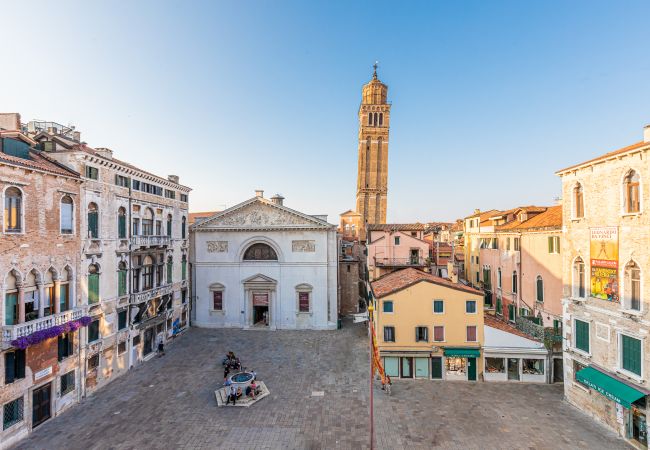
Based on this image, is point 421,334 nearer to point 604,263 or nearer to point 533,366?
point 533,366

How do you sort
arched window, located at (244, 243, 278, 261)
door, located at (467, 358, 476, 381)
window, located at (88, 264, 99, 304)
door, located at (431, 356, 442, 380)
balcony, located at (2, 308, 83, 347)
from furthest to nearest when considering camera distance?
arched window, located at (244, 243, 278, 261) → door, located at (431, 356, 442, 380) → door, located at (467, 358, 476, 381) → window, located at (88, 264, 99, 304) → balcony, located at (2, 308, 83, 347)

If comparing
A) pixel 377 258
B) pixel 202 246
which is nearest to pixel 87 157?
pixel 202 246

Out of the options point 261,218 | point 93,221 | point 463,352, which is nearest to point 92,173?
point 93,221

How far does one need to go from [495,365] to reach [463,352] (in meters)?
2.34

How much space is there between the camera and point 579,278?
57.6ft

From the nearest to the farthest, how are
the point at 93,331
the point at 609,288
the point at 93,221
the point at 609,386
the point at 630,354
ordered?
the point at 630,354 → the point at 609,386 → the point at 609,288 → the point at 93,331 → the point at 93,221

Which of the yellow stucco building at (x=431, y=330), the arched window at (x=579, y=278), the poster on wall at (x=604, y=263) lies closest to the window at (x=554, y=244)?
the arched window at (x=579, y=278)

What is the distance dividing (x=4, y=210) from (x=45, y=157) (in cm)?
503

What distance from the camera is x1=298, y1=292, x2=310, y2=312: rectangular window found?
32.3 metres

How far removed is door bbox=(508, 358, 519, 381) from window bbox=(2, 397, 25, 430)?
87.3 ft

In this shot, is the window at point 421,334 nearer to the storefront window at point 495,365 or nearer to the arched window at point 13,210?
the storefront window at point 495,365

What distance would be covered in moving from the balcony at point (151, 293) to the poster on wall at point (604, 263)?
27.7 m

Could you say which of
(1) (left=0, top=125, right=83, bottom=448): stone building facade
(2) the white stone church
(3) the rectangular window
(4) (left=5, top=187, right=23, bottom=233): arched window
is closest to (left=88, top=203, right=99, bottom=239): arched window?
(1) (left=0, top=125, right=83, bottom=448): stone building facade

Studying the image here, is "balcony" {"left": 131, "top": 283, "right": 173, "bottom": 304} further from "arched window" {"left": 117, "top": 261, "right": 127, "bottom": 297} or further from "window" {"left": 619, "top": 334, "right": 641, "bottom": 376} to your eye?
"window" {"left": 619, "top": 334, "right": 641, "bottom": 376}
